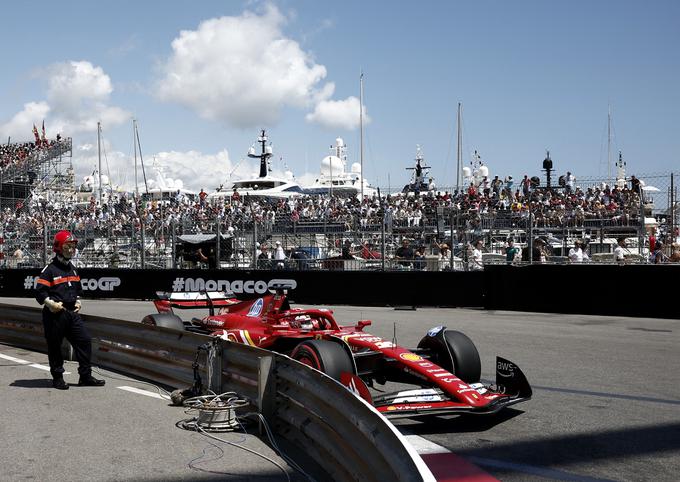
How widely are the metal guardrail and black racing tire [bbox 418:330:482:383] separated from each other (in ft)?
5.97

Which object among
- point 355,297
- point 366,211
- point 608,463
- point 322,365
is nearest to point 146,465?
point 322,365

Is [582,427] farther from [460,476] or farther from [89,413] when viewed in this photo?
[89,413]

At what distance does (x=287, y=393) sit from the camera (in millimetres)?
6172

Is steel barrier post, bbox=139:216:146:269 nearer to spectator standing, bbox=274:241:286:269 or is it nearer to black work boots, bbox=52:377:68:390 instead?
spectator standing, bbox=274:241:286:269

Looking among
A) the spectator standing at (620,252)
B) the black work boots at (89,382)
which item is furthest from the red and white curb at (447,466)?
the spectator standing at (620,252)

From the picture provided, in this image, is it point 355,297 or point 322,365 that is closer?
point 322,365

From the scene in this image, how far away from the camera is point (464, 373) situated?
7.36 m

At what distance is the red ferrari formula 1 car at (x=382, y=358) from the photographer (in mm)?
6273

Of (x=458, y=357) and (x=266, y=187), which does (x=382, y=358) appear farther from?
(x=266, y=187)

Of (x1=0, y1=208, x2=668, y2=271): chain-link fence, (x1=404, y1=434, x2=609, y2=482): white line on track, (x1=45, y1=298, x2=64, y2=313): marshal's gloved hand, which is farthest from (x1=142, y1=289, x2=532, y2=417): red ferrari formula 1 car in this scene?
(x1=0, y1=208, x2=668, y2=271): chain-link fence

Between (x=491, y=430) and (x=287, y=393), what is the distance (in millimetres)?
1651

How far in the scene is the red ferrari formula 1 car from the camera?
6.27 meters

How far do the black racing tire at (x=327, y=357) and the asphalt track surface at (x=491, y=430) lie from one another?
2.20 ft

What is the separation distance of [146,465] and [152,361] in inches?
Answer: 134
